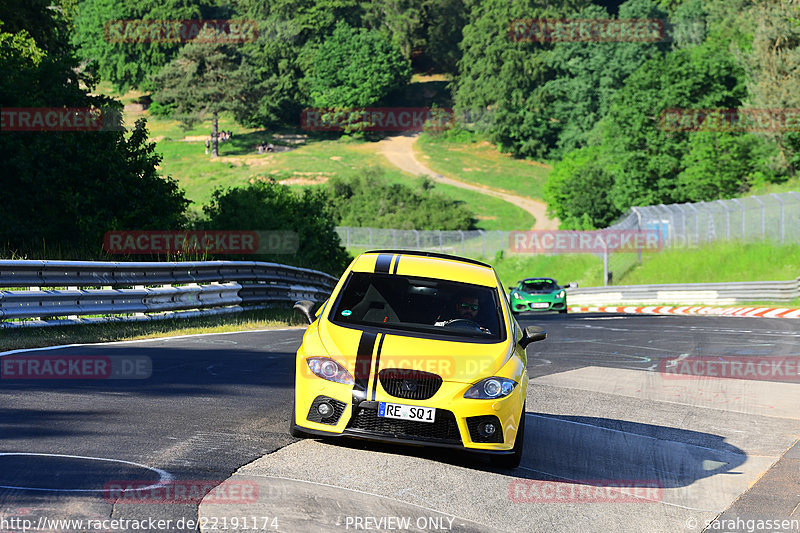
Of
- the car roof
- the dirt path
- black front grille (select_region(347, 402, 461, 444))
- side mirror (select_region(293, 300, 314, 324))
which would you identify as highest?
the car roof

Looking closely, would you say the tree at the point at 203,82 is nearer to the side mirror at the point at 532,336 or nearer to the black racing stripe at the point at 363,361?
the side mirror at the point at 532,336

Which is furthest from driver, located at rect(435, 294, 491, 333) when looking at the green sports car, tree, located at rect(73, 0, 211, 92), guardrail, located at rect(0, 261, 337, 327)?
tree, located at rect(73, 0, 211, 92)

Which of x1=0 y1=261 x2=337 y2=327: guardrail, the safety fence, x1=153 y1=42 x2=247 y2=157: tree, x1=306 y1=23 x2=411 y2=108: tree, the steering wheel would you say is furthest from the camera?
x1=306 y1=23 x2=411 y2=108: tree

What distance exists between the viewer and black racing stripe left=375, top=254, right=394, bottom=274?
28.7 feet

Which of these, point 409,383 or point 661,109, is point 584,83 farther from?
point 409,383

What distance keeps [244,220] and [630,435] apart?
24.5 meters

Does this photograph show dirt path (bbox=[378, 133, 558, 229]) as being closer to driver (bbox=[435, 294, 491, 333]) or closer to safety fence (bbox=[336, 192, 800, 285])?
safety fence (bbox=[336, 192, 800, 285])

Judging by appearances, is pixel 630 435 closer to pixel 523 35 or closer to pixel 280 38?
pixel 523 35

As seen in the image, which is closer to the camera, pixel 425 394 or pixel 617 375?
pixel 425 394

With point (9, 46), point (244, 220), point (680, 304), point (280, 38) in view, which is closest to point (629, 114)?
point (680, 304)

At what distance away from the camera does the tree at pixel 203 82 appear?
12125 cm

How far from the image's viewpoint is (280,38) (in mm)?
150750

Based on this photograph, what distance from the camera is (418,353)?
24.5ft

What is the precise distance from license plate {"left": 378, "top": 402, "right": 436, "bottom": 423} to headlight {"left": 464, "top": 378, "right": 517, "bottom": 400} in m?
0.31
